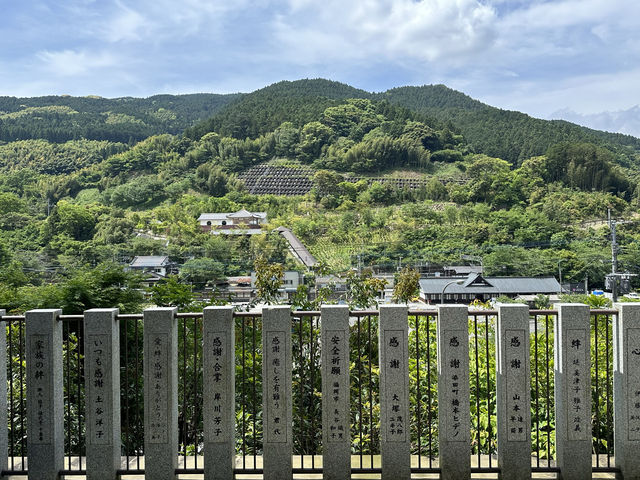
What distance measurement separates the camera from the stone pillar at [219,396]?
3.56 m

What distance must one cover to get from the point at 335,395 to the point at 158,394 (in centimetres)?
126

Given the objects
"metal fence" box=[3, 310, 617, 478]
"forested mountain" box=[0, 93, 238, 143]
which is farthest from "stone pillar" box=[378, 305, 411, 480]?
"forested mountain" box=[0, 93, 238, 143]

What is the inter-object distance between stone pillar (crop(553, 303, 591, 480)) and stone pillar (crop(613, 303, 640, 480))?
24 centimetres

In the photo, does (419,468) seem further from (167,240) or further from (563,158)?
(563,158)

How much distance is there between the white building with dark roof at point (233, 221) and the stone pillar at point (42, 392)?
56.1 meters

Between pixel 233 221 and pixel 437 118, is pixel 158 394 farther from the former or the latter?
pixel 437 118

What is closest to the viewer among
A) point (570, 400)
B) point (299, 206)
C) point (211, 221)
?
point (570, 400)

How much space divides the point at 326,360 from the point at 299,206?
65.9 meters

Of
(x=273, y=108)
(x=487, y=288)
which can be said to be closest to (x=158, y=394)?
(x=487, y=288)

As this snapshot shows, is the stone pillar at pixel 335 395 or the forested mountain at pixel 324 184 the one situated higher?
the forested mountain at pixel 324 184

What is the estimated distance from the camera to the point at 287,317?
11.7ft

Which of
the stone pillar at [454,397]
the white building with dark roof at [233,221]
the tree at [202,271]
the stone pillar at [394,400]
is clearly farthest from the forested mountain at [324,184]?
the stone pillar at [454,397]

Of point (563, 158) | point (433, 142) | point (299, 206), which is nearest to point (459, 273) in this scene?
point (299, 206)

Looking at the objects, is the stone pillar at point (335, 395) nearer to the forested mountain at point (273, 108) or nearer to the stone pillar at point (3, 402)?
the stone pillar at point (3, 402)
